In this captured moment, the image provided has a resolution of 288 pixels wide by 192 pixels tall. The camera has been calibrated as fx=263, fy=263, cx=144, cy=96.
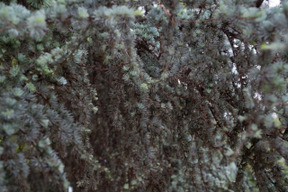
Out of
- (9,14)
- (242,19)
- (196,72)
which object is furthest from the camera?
(196,72)

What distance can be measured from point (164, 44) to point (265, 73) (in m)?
0.59

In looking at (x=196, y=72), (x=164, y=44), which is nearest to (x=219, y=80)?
(x=196, y=72)

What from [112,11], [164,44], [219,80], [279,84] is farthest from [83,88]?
[279,84]

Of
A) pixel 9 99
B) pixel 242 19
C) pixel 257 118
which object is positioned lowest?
pixel 9 99

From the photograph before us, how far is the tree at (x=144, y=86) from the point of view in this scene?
89cm

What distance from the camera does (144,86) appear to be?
1.30m

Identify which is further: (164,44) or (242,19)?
(164,44)

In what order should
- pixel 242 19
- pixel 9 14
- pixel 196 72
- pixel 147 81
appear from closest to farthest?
pixel 9 14 → pixel 242 19 → pixel 147 81 → pixel 196 72

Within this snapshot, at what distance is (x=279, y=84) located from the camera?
896 millimetres

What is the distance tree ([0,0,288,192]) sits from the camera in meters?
0.89

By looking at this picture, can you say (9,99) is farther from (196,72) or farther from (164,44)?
(196,72)

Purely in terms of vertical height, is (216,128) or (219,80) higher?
(219,80)

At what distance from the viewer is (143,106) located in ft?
4.75

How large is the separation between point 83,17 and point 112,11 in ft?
0.34
